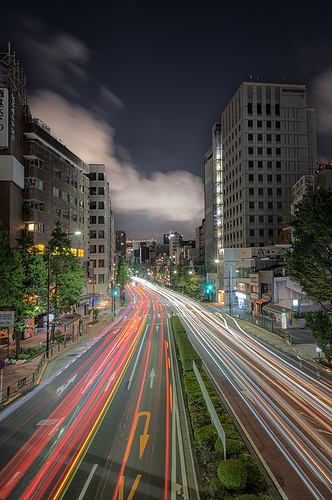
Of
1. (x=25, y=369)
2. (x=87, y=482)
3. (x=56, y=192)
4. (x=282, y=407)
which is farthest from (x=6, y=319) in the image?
(x=56, y=192)

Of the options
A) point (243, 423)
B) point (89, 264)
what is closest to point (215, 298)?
point (89, 264)

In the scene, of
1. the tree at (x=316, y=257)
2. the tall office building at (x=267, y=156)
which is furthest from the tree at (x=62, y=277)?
the tall office building at (x=267, y=156)

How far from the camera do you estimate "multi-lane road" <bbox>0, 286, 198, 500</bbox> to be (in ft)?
31.3

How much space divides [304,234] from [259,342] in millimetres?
14803

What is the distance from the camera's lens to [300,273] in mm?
22641

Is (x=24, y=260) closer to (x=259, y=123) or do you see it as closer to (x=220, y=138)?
(x=259, y=123)

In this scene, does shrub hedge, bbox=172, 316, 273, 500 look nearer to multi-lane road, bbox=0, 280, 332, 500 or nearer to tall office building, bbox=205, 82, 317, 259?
multi-lane road, bbox=0, 280, 332, 500

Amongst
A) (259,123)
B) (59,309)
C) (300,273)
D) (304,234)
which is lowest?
(59,309)

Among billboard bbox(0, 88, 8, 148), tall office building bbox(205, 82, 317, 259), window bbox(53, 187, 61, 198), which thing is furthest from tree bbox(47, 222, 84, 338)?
tall office building bbox(205, 82, 317, 259)

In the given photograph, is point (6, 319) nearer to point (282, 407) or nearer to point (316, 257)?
point (282, 407)

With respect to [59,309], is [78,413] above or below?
below

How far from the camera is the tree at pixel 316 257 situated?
20.3 m

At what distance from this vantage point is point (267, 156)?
221 ft

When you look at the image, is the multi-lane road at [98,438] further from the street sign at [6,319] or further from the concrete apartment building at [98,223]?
the concrete apartment building at [98,223]
